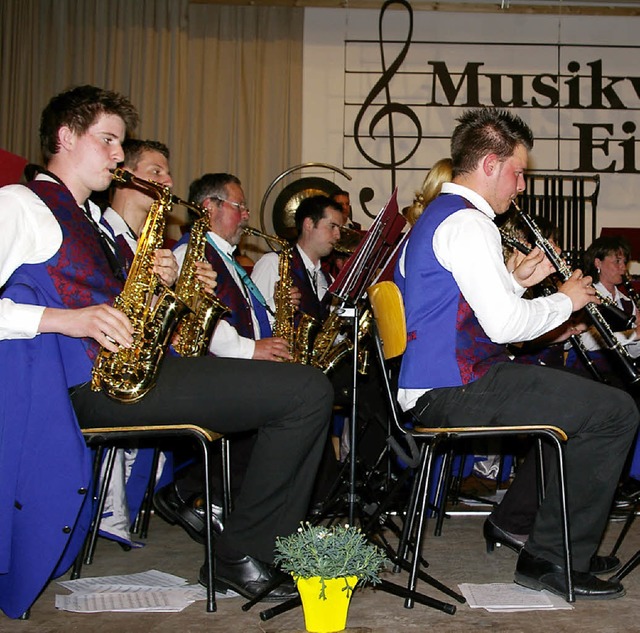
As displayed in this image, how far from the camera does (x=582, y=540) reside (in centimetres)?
264

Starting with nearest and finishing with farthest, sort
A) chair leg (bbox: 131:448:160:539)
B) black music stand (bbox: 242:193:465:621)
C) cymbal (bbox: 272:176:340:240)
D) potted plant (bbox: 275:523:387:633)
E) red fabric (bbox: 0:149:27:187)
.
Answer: potted plant (bbox: 275:523:387:633)
black music stand (bbox: 242:193:465:621)
chair leg (bbox: 131:448:160:539)
red fabric (bbox: 0:149:27:187)
cymbal (bbox: 272:176:340:240)

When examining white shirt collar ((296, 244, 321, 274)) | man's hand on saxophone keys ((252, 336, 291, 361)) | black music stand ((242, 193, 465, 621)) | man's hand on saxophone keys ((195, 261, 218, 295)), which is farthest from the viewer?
white shirt collar ((296, 244, 321, 274))

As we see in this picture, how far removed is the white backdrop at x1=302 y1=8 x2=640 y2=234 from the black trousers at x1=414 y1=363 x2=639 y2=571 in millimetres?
5368

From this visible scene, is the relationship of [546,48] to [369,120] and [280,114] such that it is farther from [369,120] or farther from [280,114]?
[280,114]

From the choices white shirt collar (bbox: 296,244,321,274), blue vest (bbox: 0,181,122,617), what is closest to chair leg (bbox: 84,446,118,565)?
blue vest (bbox: 0,181,122,617)

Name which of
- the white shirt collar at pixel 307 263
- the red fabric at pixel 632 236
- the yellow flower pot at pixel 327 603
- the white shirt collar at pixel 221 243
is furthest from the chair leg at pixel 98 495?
the red fabric at pixel 632 236

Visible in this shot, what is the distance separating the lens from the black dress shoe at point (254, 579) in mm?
2529

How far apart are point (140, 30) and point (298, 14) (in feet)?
4.78

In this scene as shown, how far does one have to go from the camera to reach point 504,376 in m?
2.59

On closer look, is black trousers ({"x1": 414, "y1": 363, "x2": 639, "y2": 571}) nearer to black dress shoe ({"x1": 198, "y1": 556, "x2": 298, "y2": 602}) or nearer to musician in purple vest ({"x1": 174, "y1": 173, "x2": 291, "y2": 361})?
black dress shoe ({"x1": 198, "y1": 556, "x2": 298, "y2": 602})

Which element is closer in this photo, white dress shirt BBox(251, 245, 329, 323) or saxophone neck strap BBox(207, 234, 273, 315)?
saxophone neck strap BBox(207, 234, 273, 315)

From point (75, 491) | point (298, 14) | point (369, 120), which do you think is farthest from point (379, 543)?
point (298, 14)

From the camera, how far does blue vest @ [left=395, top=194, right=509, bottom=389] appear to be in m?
2.64

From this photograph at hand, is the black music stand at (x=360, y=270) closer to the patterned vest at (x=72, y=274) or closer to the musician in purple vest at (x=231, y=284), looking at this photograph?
the musician in purple vest at (x=231, y=284)
